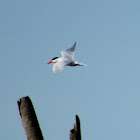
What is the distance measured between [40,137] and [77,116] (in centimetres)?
136

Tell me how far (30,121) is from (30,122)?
0.03 m

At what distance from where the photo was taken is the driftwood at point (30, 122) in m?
9.94

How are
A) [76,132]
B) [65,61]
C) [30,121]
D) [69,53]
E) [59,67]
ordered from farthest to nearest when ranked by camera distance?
[69,53]
[65,61]
[59,67]
[76,132]
[30,121]

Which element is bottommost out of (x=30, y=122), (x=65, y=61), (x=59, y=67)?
(x=30, y=122)

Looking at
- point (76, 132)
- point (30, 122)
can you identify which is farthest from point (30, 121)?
point (76, 132)

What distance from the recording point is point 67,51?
29078mm

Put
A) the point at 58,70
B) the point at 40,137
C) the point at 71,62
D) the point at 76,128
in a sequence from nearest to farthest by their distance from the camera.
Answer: the point at 40,137 → the point at 76,128 → the point at 58,70 → the point at 71,62

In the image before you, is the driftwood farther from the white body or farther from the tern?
the white body

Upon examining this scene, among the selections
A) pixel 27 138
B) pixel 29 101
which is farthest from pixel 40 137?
pixel 29 101

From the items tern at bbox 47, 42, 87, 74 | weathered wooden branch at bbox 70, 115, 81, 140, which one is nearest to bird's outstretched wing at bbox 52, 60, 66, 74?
tern at bbox 47, 42, 87, 74

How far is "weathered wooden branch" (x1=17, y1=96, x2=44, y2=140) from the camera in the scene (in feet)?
32.6

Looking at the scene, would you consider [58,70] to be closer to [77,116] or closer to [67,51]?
[67,51]

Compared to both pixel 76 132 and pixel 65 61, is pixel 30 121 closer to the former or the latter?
pixel 76 132

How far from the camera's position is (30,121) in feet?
32.8
